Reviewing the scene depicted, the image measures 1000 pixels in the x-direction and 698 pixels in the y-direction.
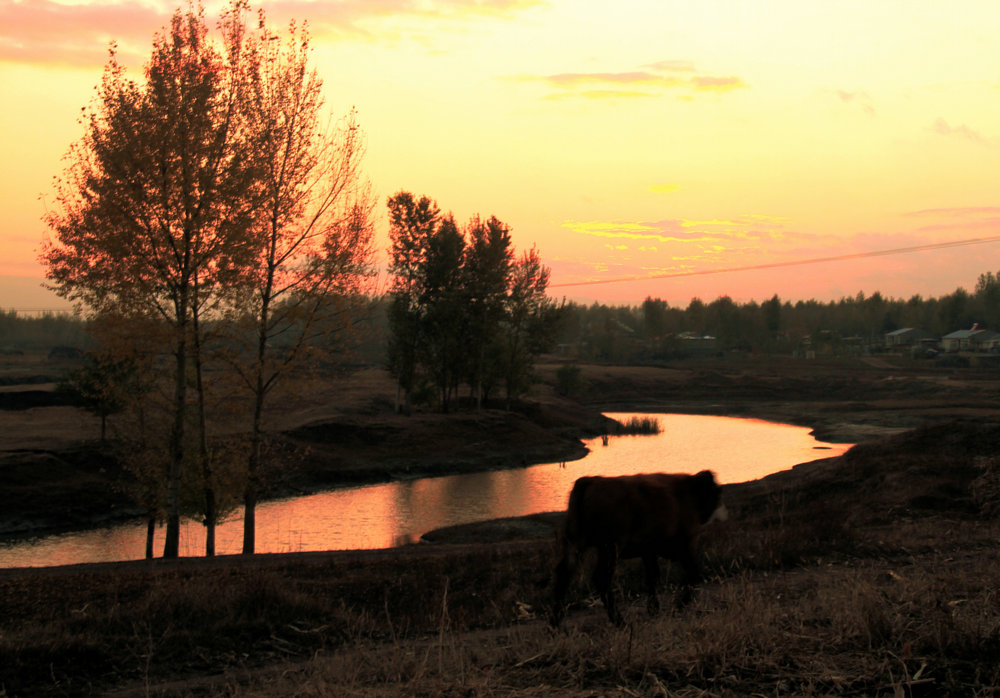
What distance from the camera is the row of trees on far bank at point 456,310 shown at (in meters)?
61.8

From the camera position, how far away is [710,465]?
50.2m

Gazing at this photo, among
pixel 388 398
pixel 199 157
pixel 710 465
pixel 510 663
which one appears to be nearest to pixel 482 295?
pixel 388 398

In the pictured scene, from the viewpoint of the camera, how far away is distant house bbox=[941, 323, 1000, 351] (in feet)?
454

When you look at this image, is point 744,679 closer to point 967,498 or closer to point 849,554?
point 849,554

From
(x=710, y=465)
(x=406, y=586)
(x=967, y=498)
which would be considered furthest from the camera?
(x=710, y=465)

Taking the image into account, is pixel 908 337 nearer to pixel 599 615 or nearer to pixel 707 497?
pixel 707 497

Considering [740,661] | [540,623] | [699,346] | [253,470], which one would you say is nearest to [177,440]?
[253,470]

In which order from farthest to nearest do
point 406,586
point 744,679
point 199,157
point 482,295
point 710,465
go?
1. point 482,295
2. point 710,465
3. point 199,157
4. point 406,586
5. point 744,679

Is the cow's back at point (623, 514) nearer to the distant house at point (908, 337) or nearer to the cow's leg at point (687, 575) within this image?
the cow's leg at point (687, 575)

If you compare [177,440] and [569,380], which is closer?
[177,440]

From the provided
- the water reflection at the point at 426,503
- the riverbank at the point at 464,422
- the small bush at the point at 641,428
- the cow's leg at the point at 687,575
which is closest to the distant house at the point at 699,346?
the riverbank at the point at 464,422

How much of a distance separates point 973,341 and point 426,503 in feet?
458

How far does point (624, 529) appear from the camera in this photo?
846 centimetres

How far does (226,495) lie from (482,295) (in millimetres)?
42457
